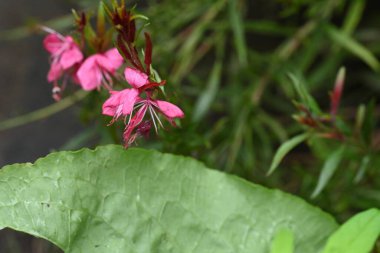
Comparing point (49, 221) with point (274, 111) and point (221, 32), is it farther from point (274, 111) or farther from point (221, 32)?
point (274, 111)

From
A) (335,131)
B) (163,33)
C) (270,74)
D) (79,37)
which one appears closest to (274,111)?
(270,74)

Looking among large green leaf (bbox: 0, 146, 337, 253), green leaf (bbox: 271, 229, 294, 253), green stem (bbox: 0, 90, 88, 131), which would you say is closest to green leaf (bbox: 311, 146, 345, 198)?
large green leaf (bbox: 0, 146, 337, 253)

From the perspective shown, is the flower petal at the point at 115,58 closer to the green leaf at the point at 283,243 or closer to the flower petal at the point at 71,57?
the flower petal at the point at 71,57

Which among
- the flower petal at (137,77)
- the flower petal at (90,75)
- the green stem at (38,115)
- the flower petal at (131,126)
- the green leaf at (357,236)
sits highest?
the flower petal at (137,77)

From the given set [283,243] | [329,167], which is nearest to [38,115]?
[329,167]

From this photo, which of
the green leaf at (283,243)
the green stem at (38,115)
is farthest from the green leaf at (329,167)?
the green stem at (38,115)

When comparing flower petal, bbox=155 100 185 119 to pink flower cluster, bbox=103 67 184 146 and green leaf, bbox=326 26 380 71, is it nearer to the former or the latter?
pink flower cluster, bbox=103 67 184 146

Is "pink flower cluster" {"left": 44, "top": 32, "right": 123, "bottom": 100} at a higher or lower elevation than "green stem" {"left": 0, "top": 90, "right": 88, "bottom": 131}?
higher
